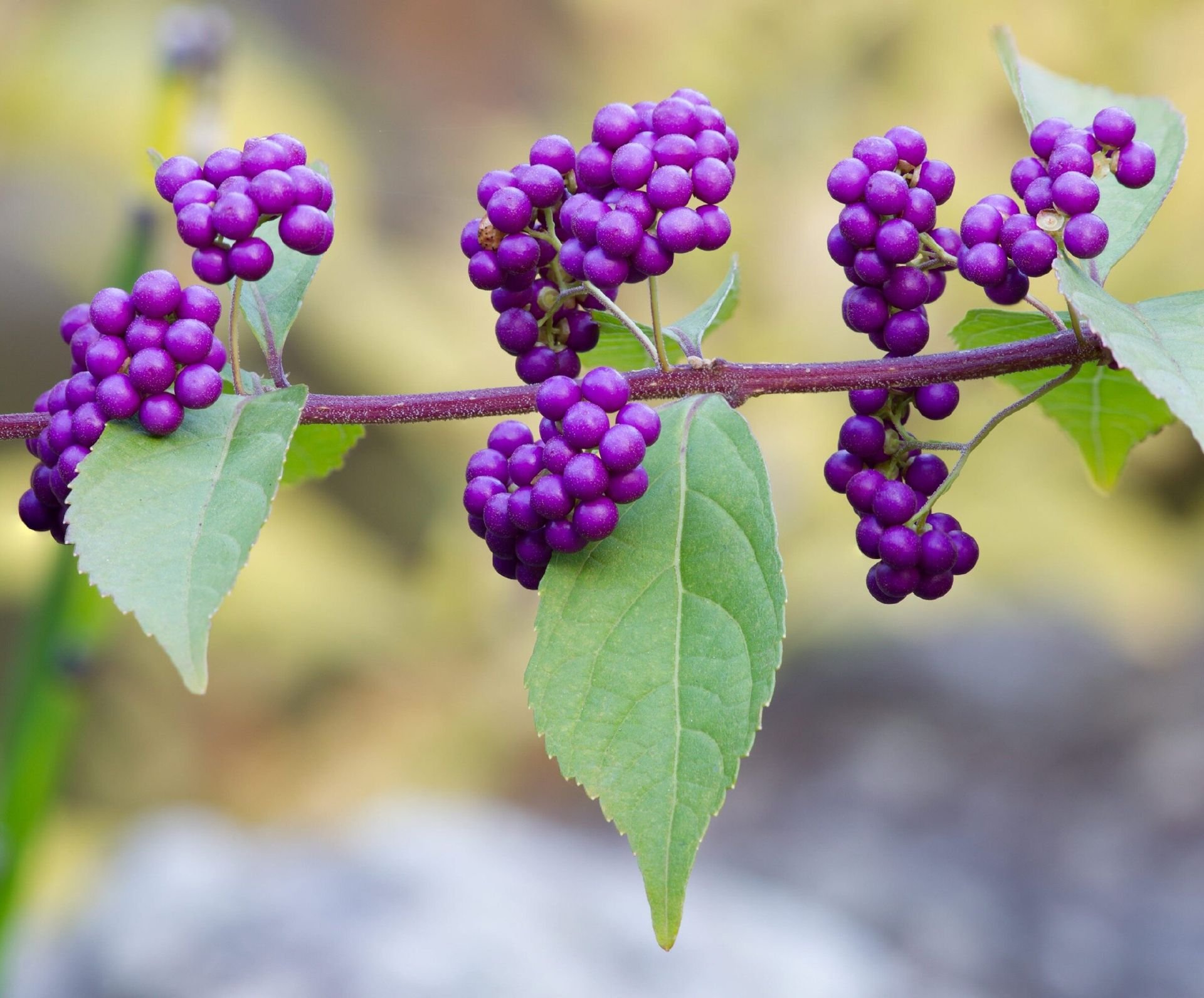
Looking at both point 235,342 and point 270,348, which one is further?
point 270,348

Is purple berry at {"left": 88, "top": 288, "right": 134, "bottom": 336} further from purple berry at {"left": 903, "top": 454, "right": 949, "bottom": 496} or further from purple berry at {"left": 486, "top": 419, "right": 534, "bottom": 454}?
purple berry at {"left": 903, "top": 454, "right": 949, "bottom": 496}

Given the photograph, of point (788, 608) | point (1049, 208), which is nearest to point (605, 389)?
point (1049, 208)

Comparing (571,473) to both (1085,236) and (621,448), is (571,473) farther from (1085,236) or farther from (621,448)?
(1085,236)

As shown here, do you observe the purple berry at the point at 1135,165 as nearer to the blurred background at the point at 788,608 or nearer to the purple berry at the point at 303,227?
the purple berry at the point at 303,227

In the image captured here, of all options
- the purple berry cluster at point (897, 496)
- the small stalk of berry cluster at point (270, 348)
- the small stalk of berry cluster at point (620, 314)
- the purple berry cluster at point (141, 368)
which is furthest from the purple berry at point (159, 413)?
the purple berry cluster at point (897, 496)

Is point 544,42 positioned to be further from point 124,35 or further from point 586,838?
point 586,838

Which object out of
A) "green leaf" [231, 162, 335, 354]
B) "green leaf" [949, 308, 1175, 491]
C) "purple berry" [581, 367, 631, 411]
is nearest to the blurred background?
"green leaf" [949, 308, 1175, 491]
